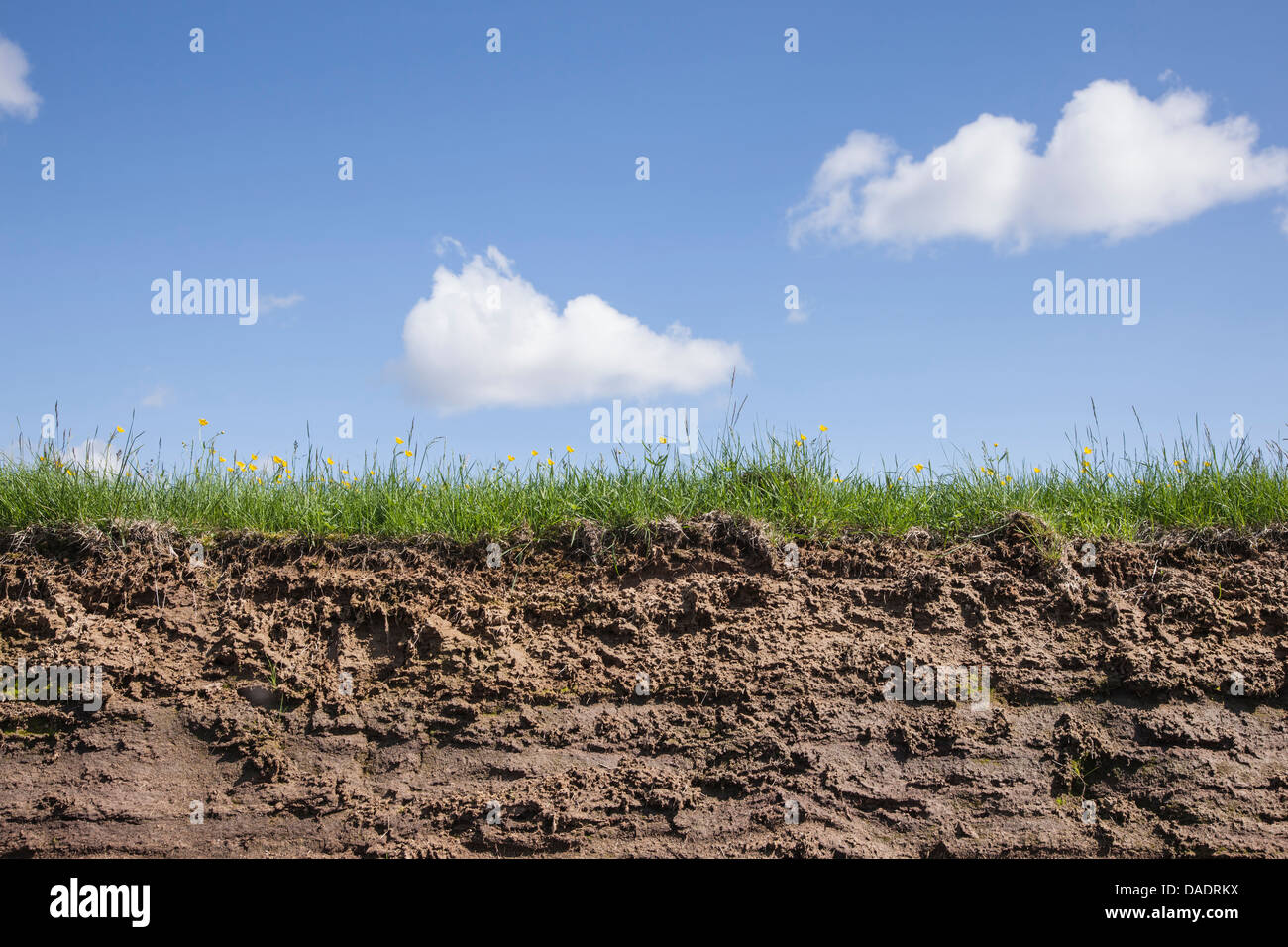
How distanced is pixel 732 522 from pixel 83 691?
412 centimetres

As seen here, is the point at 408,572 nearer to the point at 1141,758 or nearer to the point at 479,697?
the point at 479,697

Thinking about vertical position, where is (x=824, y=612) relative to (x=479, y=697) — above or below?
above

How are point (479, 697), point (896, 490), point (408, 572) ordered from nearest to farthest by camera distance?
1. point (479, 697)
2. point (408, 572)
3. point (896, 490)

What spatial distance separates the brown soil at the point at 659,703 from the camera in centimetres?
443

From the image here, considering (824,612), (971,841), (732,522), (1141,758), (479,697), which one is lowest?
(971,841)

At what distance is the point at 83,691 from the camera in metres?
4.98

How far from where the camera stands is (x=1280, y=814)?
449 cm

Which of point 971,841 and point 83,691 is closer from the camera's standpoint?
point 971,841

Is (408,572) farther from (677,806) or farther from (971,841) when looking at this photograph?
(971,841)

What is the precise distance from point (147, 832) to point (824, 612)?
13.3 feet

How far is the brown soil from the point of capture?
4.43m

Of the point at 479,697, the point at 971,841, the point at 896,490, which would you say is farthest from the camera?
the point at 896,490

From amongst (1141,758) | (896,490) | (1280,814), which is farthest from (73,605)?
(1280,814)

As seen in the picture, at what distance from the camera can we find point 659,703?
4.68 metres
